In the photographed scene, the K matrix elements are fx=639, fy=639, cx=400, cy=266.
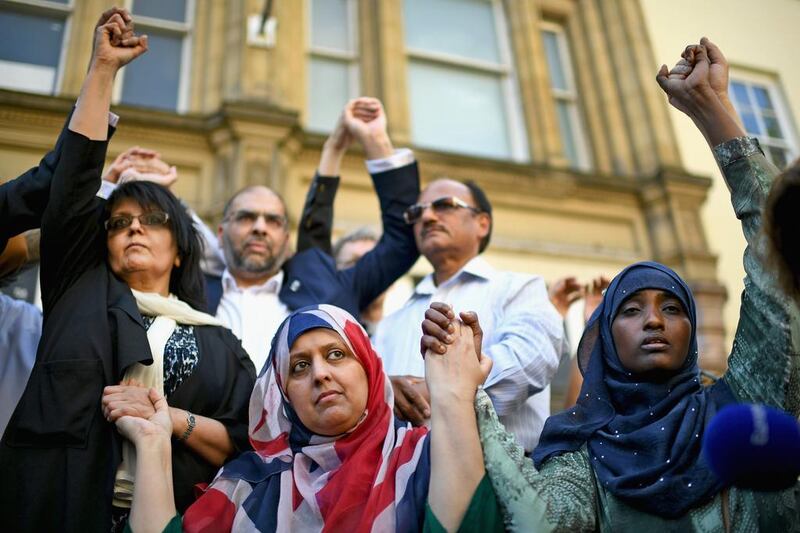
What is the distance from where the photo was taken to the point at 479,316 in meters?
2.47

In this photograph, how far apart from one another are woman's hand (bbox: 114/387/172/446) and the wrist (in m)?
1.67

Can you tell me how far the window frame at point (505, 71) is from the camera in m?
6.98

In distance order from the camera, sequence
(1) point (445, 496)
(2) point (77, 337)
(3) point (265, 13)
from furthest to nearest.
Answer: (3) point (265, 13)
(2) point (77, 337)
(1) point (445, 496)

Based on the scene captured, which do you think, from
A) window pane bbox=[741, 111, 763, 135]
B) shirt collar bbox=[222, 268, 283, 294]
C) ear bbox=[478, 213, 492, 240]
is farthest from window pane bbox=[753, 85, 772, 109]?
shirt collar bbox=[222, 268, 283, 294]

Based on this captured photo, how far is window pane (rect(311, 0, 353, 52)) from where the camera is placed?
6.80 m

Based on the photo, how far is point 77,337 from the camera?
1.87m

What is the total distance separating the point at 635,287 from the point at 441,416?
670 millimetres

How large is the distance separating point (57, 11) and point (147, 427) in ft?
17.9

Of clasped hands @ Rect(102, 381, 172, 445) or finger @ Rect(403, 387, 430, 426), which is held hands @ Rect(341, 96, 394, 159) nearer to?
finger @ Rect(403, 387, 430, 426)

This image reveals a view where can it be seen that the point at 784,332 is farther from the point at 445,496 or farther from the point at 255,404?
the point at 255,404

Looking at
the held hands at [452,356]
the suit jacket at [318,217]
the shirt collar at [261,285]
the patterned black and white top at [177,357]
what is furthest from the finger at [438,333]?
the suit jacket at [318,217]

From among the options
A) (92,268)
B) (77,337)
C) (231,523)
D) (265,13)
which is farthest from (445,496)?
(265,13)

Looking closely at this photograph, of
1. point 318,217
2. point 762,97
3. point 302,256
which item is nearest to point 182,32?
point 318,217

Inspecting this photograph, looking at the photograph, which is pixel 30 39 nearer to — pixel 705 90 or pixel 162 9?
pixel 162 9
